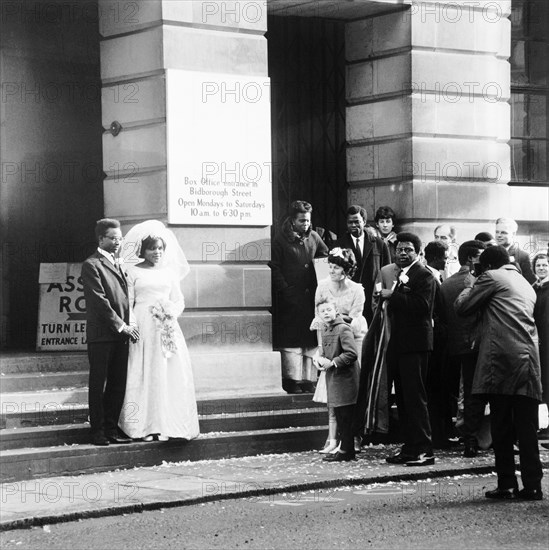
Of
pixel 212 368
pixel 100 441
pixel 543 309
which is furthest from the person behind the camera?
pixel 212 368

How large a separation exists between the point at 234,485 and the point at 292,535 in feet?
7.10

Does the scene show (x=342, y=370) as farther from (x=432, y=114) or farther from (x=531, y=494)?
(x=432, y=114)

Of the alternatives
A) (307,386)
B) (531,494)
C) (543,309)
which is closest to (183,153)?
(307,386)

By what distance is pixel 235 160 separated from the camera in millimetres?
15281

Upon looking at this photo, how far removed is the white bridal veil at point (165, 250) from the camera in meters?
13.6

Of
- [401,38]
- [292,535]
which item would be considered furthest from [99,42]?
[292,535]

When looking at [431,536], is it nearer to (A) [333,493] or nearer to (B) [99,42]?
(A) [333,493]

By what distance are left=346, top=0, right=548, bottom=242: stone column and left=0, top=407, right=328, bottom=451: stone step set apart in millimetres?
3373

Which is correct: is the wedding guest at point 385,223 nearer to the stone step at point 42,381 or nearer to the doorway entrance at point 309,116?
the doorway entrance at point 309,116

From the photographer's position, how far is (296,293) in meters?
15.5

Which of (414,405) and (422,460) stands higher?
(414,405)

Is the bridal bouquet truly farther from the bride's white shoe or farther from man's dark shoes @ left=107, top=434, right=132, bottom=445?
the bride's white shoe

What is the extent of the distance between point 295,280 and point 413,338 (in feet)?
8.67

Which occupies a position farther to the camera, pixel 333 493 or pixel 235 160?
pixel 235 160
